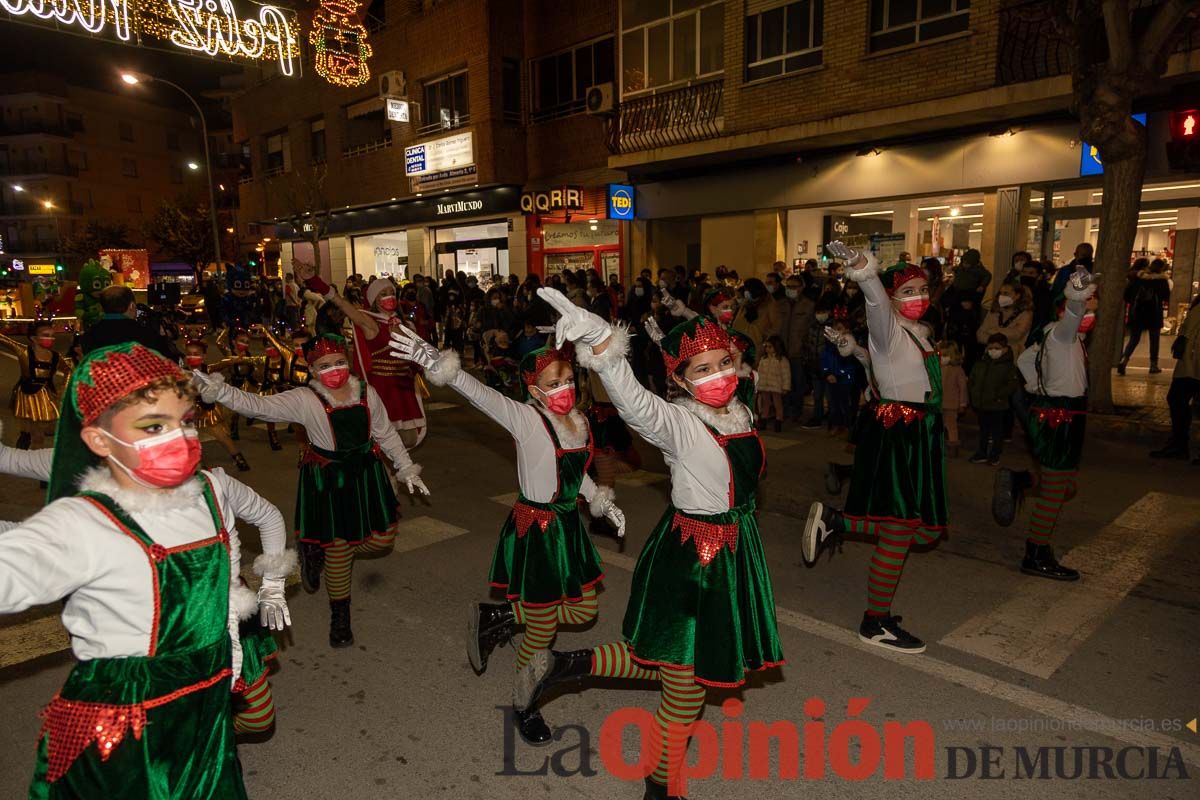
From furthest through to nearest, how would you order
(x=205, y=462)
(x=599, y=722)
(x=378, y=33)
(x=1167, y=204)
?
(x=378, y=33) → (x=1167, y=204) → (x=205, y=462) → (x=599, y=722)

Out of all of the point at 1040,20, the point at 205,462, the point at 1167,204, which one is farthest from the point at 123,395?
the point at 1167,204

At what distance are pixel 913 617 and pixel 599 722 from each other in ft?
7.53

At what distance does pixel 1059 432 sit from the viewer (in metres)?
5.14

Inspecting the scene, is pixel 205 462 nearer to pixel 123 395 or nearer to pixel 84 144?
pixel 123 395

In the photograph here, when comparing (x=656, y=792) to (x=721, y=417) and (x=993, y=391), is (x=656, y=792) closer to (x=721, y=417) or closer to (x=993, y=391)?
(x=721, y=417)

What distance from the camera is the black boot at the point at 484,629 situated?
395 cm

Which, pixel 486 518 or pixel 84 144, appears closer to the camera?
pixel 486 518

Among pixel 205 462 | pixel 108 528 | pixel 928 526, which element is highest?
pixel 108 528

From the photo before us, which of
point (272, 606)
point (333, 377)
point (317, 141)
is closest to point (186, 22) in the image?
point (317, 141)

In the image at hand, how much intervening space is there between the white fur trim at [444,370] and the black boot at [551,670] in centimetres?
131

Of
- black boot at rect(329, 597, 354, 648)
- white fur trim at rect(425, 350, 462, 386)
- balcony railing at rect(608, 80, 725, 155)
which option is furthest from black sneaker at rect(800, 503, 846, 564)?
balcony railing at rect(608, 80, 725, 155)

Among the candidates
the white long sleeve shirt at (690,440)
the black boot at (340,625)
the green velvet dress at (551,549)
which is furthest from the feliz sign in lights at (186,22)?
the white long sleeve shirt at (690,440)

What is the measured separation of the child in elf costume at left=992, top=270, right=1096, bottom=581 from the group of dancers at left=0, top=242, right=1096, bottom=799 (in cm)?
2

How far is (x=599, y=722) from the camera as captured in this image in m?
3.79
